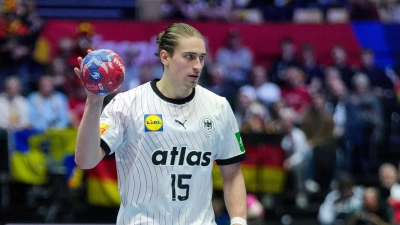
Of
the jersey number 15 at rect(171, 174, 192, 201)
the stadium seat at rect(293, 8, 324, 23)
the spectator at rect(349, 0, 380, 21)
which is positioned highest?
the jersey number 15 at rect(171, 174, 192, 201)

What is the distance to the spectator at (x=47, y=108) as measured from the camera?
44.3 feet

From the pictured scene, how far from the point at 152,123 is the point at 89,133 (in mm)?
555

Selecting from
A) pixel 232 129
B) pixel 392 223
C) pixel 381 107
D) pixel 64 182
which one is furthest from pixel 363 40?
pixel 232 129

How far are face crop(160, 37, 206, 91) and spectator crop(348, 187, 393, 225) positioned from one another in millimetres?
7848

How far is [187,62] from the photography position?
199 inches

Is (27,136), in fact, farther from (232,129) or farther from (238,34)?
(232,129)

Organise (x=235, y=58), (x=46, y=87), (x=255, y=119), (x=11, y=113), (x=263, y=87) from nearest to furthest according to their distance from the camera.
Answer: (x=11, y=113) → (x=46, y=87) → (x=255, y=119) → (x=263, y=87) → (x=235, y=58)

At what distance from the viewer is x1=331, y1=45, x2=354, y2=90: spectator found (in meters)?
16.8

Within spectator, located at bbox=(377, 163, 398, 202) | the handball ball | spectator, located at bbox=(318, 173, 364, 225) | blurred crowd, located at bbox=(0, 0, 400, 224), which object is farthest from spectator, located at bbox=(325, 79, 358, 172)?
the handball ball

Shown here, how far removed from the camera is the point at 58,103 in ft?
→ 44.9

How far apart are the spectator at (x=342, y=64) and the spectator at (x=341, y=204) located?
157 inches

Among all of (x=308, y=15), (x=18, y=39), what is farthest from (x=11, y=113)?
(x=308, y=15)

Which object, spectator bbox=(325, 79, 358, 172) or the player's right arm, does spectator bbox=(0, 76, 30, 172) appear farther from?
the player's right arm

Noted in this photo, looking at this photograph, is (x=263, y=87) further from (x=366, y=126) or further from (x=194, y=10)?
(x=194, y=10)
